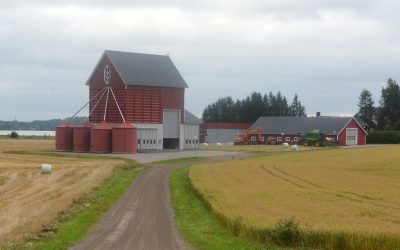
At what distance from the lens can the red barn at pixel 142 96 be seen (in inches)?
3462

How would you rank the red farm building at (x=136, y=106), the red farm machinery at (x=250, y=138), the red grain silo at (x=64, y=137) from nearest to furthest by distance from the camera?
the red farm building at (x=136, y=106) < the red grain silo at (x=64, y=137) < the red farm machinery at (x=250, y=138)

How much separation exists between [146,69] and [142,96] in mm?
4988

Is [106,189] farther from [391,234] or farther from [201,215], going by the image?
[391,234]

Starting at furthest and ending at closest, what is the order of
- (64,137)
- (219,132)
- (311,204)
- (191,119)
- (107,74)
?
(219,132), (191,119), (107,74), (64,137), (311,204)

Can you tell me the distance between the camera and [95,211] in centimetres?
2688

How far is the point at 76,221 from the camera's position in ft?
77.8

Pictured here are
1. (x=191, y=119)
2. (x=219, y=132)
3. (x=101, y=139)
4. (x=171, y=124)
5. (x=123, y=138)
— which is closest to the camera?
(x=123, y=138)

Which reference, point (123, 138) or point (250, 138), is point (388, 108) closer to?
point (250, 138)

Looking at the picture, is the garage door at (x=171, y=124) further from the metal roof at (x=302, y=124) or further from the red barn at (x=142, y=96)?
the metal roof at (x=302, y=124)

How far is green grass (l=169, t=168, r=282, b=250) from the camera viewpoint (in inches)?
721

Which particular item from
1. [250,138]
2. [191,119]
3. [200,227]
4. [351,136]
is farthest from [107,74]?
[200,227]

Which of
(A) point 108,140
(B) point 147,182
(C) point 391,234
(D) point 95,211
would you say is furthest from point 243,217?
(A) point 108,140

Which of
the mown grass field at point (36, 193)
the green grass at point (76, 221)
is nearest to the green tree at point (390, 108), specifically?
the mown grass field at point (36, 193)

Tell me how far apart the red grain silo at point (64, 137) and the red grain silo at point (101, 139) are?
18.8 ft
